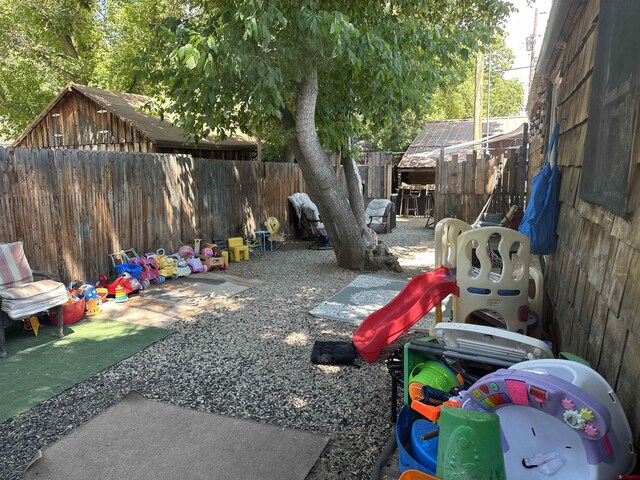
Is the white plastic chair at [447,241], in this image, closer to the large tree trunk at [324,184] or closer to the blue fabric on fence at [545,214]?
the blue fabric on fence at [545,214]

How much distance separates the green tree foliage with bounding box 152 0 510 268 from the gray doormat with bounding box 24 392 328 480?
3384 mm

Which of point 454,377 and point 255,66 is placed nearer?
point 454,377

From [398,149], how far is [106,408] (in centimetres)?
2088

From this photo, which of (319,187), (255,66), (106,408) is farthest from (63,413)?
(319,187)

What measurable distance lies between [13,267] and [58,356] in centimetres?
118

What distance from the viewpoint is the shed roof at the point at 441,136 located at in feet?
54.5

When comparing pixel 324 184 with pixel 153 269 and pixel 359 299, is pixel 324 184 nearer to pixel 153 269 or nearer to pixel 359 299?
pixel 359 299

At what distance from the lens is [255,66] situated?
5344mm

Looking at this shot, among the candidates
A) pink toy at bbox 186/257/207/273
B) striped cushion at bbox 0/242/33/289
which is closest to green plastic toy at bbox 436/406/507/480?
striped cushion at bbox 0/242/33/289

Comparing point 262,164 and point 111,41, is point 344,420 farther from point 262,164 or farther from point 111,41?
point 111,41

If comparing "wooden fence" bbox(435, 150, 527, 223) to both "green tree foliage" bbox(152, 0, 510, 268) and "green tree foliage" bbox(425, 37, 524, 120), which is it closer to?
Result: "green tree foliage" bbox(152, 0, 510, 268)

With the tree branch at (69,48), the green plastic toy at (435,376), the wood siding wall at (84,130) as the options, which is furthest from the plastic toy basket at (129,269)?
the tree branch at (69,48)

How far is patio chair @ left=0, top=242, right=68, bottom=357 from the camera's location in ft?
13.3

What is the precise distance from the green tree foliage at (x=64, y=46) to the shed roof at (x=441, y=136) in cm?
940
